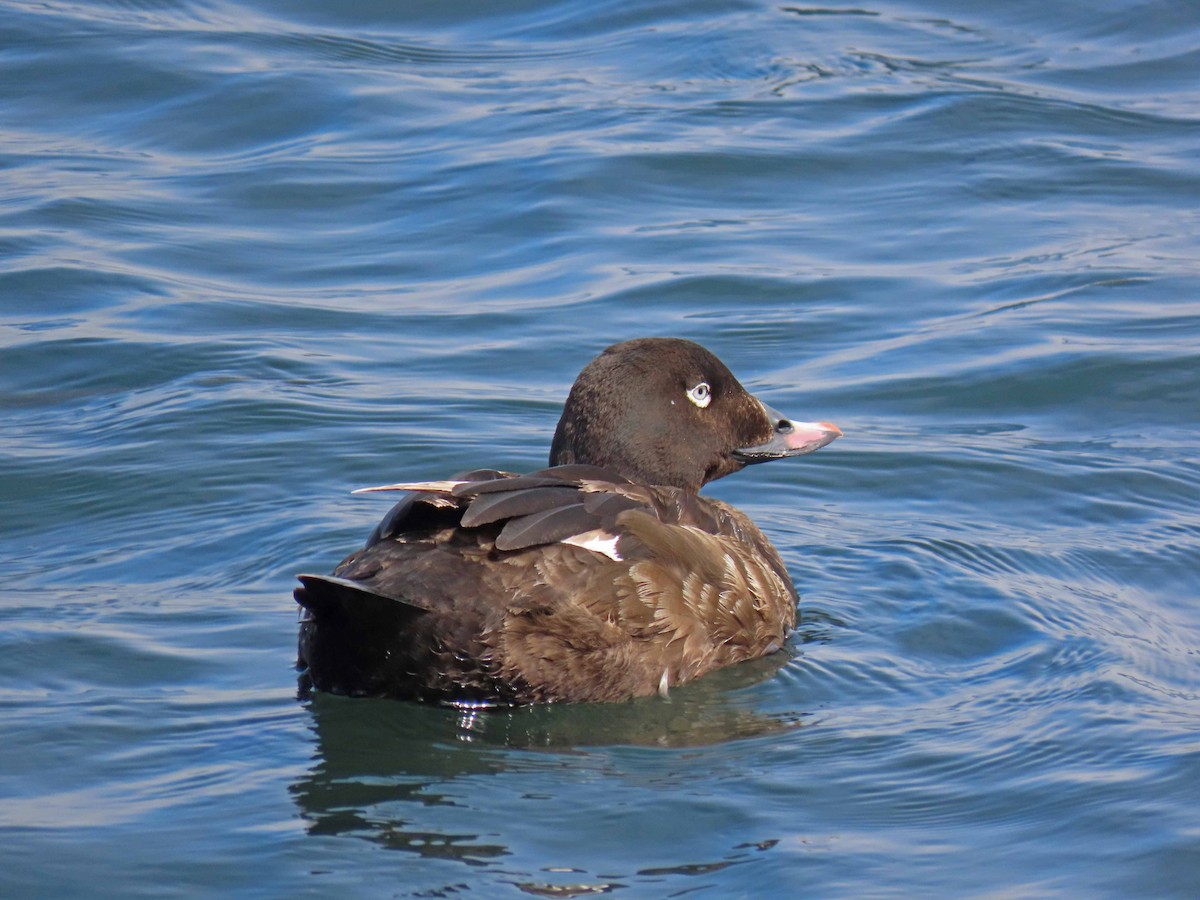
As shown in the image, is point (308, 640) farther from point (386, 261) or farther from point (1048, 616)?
point (386, 261)

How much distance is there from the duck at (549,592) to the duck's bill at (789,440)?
0.62 meters

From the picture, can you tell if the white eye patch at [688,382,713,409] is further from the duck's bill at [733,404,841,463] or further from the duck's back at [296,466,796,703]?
the duck's back at [296,466,796,703]

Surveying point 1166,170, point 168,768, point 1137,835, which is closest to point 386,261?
point 1166,170

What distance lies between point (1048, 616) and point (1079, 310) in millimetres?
4178

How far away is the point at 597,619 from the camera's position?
17.7 feet

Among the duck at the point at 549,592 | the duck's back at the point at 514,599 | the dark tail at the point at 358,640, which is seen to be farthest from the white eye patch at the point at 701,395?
the dark tail at the point at 358,640

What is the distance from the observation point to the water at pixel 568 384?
184 inches

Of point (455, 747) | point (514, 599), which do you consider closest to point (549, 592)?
point (514, 599)

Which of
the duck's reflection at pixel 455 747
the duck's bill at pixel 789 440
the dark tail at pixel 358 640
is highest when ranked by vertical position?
the duck's bill at pixel 789 440

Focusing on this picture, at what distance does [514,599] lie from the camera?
5180mm

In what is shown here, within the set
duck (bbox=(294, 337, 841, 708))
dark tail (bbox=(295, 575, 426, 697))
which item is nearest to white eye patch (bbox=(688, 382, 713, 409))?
duck (bbox=(294, 337, 841, 708))

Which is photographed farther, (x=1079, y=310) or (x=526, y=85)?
(x=526, y=85)

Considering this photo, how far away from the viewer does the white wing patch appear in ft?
17.7

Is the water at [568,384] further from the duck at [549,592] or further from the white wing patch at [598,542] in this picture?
the white wing patch at [598,542]
